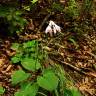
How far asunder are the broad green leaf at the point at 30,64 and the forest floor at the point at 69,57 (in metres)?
0.41

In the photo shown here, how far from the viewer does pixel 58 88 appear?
142 inches

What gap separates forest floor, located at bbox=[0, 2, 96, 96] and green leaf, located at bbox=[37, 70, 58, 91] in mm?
554

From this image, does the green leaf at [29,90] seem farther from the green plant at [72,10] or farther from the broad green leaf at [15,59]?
the green plant at [72,10]

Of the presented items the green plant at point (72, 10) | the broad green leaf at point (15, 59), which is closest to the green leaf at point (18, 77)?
the broad green leaf at point (15, 59)

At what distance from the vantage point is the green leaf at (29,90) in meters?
3.36

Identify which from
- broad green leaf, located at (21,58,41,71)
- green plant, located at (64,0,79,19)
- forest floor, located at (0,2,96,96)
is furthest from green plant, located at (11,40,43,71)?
green plant, located at (64,0,79,19)

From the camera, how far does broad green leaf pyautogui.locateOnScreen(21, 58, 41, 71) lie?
3.56 metres

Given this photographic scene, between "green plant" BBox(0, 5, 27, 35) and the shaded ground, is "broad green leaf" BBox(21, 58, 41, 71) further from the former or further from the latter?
"green plant" BBox(0, 5, 27, 35)

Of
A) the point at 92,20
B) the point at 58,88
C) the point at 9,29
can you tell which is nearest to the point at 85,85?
the point at 58,88

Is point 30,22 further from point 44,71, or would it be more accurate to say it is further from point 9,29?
point 44,71

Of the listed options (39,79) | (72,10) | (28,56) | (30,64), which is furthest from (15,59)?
(72,10)

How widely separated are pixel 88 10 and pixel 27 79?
7.78ft

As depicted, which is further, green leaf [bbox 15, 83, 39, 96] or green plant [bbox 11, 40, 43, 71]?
green plant [bbox 11, 40, 43, 71]

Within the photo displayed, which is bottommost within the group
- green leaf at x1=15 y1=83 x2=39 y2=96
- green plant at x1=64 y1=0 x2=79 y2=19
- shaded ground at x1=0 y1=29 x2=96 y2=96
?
shaded ground at x1=0 y1=29 x2=96 y2=96
